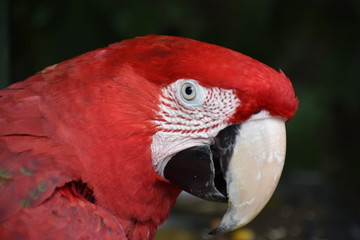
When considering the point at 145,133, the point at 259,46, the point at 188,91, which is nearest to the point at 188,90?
the point at 188,91

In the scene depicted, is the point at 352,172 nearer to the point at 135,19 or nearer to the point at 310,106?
the point at 310,106

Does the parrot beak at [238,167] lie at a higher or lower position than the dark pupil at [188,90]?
lower

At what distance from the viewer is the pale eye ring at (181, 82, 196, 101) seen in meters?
1.21

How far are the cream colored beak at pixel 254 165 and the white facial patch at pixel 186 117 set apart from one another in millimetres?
63

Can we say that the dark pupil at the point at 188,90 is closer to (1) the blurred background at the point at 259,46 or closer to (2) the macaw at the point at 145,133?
(2) the macaw at the point at 145,133

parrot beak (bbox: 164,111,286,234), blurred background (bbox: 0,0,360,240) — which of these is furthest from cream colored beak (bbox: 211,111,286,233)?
blurred background (bbox: 0,0,360,240)

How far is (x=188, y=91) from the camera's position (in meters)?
1.22

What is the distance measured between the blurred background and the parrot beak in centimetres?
60

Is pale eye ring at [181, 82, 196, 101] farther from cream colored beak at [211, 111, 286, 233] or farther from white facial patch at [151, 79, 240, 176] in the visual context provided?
cream colored beak at [211, 111, 286, 233]

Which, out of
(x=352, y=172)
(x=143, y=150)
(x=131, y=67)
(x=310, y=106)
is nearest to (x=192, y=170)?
(x=143, y=150)

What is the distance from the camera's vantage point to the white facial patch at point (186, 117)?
1206mm

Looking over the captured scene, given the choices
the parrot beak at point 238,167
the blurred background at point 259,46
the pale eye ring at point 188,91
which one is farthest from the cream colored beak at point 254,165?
the blurred background at point 259,46

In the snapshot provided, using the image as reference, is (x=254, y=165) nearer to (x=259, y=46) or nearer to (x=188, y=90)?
(x=188, y=90)

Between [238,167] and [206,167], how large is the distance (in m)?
0.07
